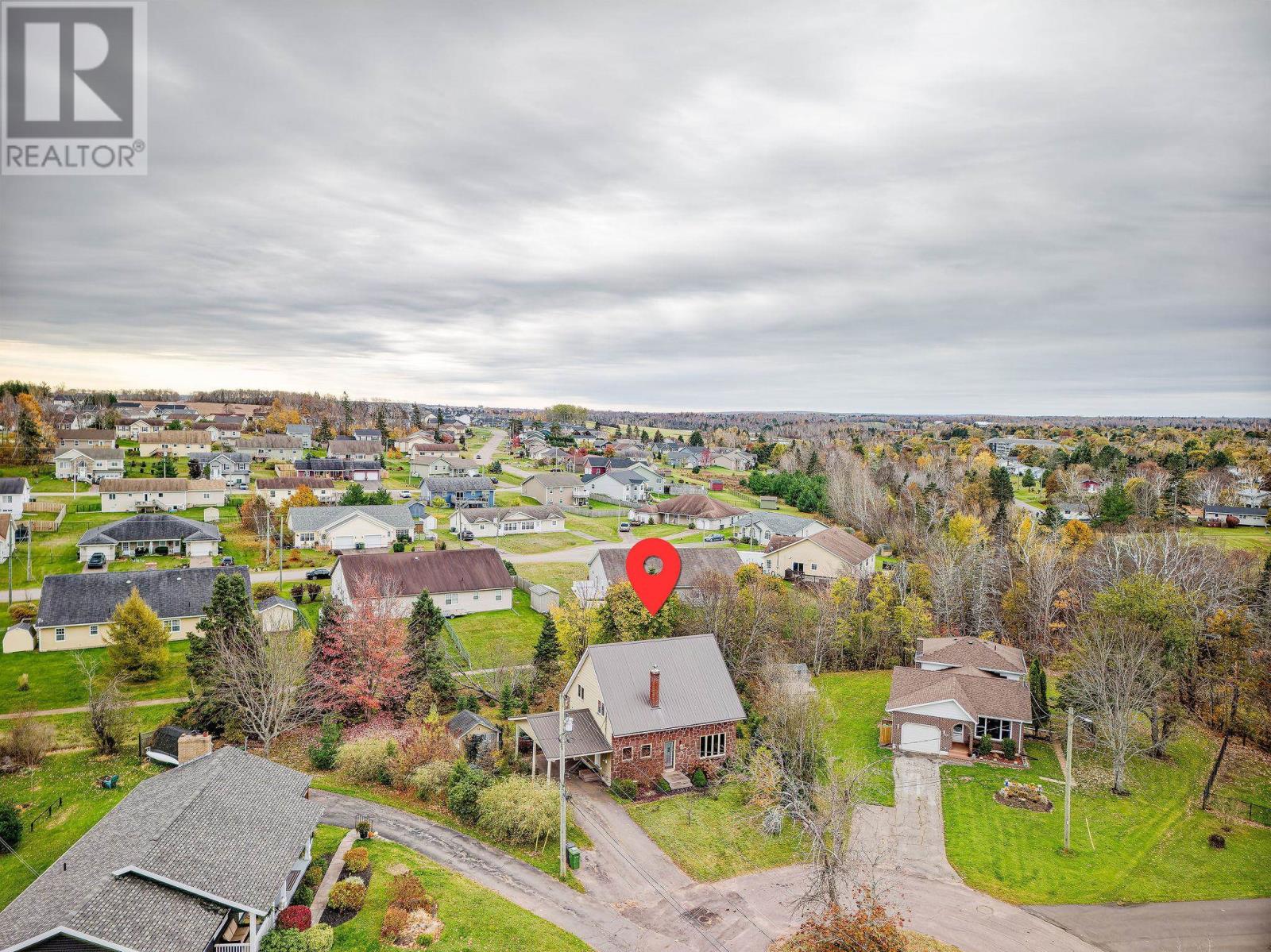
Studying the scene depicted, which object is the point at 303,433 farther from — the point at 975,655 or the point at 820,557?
the point at 975,655

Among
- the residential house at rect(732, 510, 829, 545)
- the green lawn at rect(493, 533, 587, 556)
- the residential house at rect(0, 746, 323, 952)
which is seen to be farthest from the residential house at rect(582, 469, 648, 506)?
the residential house at rect(0, 746, 323, 952)

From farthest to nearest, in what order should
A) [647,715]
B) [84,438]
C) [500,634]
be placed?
[84,438], [500,634], [647,715]

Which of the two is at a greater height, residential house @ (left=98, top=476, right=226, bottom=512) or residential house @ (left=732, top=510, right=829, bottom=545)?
residential house @ (left=98, top=476, right=226, bottom=512)

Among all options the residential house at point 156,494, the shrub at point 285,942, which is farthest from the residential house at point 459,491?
the shrub at point 285,942

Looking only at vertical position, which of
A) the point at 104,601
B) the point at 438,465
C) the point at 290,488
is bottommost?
the point at 104,601

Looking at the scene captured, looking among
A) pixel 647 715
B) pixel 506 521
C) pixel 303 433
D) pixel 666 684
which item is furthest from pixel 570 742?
pixel 303 433

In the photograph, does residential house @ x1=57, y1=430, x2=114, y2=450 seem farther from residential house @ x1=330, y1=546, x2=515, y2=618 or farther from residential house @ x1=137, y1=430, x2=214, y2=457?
residential house @ x1=330, y1=546, x2=515, y2=618
